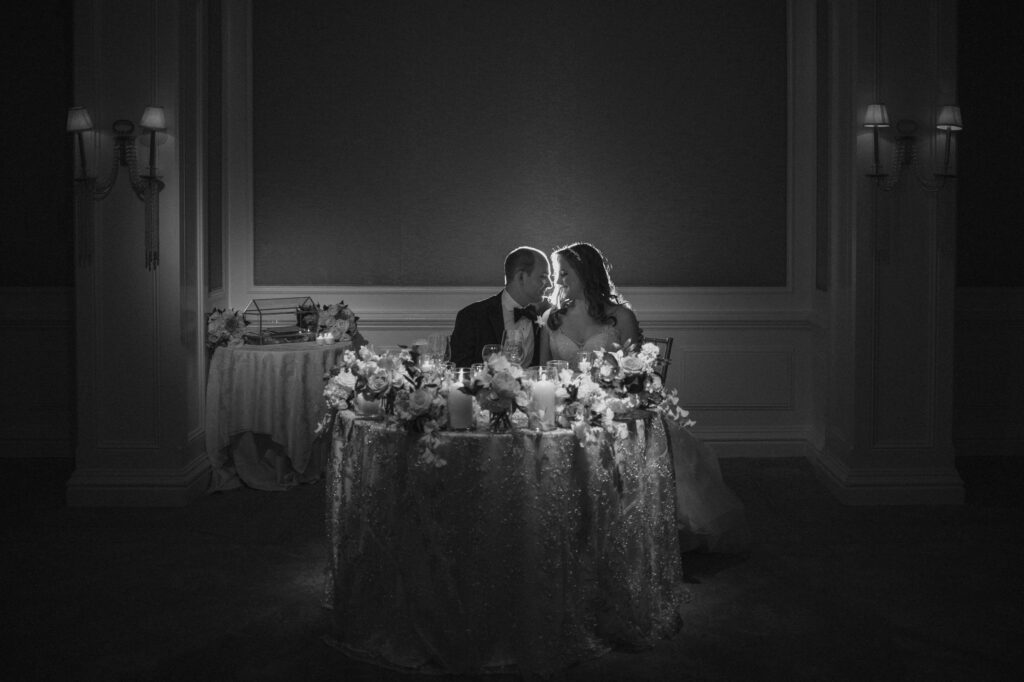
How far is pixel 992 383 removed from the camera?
24.1 ft

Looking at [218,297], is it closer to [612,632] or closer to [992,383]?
[612,632]

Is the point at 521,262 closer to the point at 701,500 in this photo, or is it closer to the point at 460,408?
the point at 701,500

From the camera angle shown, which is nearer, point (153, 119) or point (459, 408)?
point (459, 408)

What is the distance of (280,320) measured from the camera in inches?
284

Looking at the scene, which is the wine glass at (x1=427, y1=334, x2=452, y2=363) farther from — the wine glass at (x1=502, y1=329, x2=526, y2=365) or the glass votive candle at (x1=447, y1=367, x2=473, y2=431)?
the glass votive candle at (x1=447, y1=367, x2=473, y2=431)

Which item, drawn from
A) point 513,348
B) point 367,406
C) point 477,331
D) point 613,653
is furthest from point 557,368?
point 477,331

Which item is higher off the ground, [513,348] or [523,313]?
[523,313]

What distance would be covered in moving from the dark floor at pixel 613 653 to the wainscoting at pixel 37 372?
1190 mm

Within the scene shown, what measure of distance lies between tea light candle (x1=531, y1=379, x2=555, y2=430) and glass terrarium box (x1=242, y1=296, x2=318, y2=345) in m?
3.26

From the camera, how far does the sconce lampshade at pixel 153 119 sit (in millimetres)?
5762

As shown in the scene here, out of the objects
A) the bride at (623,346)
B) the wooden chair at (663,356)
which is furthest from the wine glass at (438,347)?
the bride at (623,346)

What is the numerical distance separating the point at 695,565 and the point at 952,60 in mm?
3273

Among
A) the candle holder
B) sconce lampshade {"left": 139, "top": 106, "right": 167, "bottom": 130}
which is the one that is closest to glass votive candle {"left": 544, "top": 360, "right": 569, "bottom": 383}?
the candle holder

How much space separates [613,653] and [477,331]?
2285 mm
